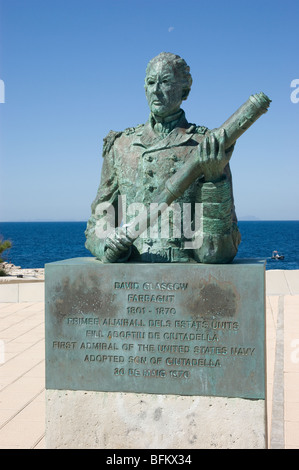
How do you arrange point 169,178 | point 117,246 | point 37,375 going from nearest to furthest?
point 169,178 < point 117,246 < point 37,375

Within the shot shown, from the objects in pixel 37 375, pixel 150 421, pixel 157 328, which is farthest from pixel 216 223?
pixel 37 375

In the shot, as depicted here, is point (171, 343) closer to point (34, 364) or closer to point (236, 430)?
point (236, 430)

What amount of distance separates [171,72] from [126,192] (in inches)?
37.2

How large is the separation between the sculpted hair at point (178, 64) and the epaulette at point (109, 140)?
1.86 feet

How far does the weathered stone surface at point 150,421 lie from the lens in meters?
3.90

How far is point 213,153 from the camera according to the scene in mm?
3637

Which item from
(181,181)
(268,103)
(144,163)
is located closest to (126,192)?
(144,163)

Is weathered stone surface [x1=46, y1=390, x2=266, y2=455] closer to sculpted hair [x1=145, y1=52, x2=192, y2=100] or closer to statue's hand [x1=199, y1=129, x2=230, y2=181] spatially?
statue's hand [x1=199, y1=129, x2=230, y2=181]

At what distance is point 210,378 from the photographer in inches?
155

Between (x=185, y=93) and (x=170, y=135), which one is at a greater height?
(x=185, y=93)

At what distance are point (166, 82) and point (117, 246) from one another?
1.24 m

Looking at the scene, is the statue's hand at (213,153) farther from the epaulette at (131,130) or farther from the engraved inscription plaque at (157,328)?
the epaulette at (131,130)

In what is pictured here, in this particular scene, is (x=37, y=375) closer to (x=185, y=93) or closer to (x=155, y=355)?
(x=155, y=355)

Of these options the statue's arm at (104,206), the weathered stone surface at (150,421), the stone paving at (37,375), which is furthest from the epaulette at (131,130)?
the stone paving at (37,375)
